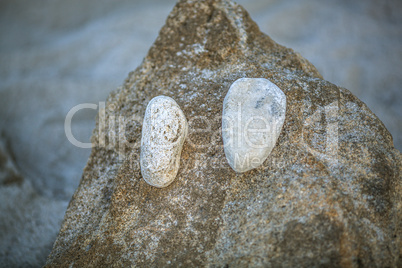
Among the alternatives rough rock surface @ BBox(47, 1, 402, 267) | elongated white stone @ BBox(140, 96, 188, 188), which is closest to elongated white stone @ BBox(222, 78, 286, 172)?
rough rock surface @ BBox(47, 1, 402, 267)

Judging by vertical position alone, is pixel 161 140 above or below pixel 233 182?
above

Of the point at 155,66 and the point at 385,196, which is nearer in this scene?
the point at 385,196

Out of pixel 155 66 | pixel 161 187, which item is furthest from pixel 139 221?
pixel 155 66

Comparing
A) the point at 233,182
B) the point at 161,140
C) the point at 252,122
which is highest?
the point at 252,122

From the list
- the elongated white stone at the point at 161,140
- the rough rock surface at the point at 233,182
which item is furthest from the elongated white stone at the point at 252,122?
the elongated white stone at the point at 161,140

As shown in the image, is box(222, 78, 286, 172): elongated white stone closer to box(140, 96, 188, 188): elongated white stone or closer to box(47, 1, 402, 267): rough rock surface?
box(47, 1, 402, 267): rough rock surface

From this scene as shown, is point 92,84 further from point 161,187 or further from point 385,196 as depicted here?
point 385,196
